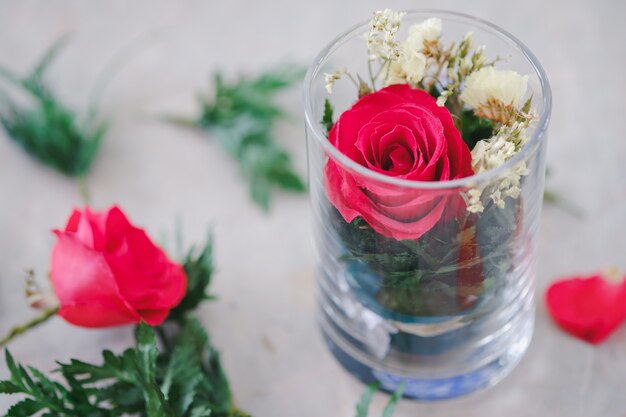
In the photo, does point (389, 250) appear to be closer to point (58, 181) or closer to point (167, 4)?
point (58, 181)

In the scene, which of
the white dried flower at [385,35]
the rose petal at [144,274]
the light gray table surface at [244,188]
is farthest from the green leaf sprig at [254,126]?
the white dried flower at [385,35]

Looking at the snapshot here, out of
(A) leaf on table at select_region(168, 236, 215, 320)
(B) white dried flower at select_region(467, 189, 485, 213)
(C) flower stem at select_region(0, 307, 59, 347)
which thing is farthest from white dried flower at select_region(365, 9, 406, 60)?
(C) flower stem at select_region(0, 307, 59, 347)

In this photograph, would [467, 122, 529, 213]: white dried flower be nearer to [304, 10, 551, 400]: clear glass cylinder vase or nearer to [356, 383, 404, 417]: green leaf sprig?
[304, 10, 551, 400]: clear glass cylinder vase

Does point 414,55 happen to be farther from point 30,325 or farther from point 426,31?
point 30,325

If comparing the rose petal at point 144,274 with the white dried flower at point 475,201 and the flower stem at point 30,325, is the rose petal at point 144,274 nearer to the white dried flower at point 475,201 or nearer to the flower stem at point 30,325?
the flower stem at point 30,325

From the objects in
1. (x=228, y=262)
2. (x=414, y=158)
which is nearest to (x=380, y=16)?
(x=414, y=158)
